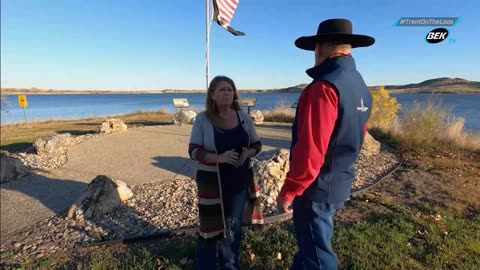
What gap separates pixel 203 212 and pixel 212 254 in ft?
1.28

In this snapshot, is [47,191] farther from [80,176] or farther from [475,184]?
[475,184]

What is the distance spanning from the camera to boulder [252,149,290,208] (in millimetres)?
4789

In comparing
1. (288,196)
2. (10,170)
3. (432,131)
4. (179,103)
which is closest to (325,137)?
(288,196)

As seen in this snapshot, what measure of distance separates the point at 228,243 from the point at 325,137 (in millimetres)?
1305

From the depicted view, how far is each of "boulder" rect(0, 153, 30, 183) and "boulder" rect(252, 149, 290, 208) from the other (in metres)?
4.54

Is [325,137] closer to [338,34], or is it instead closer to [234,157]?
[338,34]

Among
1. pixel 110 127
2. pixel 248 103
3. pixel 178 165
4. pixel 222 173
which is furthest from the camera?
pixel 248 103

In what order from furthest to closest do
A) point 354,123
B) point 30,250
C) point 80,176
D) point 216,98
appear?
1. point 80,176
2. point 30,250
3. point 216,98
4. point 354,123

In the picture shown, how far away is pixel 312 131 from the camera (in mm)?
1865

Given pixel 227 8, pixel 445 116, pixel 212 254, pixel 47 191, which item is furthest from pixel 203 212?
pixel 445 116

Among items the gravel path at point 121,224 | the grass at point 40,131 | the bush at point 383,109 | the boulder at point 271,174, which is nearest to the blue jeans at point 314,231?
the gravel path at point 121,224

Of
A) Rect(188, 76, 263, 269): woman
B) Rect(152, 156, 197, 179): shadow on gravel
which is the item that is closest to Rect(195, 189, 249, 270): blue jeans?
Rect(188, 76, 263, 269): woman

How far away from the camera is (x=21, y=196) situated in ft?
17.9

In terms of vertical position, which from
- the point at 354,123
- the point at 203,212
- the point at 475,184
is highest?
the point at 354,123
